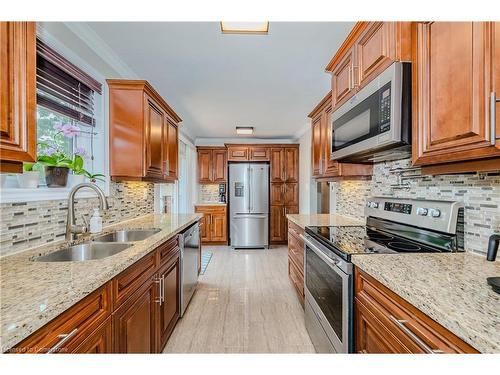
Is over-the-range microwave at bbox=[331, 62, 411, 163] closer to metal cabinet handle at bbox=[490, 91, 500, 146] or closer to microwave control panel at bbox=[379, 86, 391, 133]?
microwave control panel at bbox=[379, 86, 391, 133]

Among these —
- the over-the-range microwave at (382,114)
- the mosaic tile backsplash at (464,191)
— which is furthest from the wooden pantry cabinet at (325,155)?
the over-the-range microwave at (382,114)

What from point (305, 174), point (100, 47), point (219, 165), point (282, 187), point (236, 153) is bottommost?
point (282, 187)

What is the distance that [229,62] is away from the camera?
8.35ft

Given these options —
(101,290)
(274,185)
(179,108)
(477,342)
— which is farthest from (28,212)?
(274,185)

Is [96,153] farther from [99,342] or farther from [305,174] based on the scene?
[305,174]

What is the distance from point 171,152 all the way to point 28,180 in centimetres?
192

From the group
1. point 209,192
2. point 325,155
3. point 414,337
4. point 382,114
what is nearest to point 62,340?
point 414,337

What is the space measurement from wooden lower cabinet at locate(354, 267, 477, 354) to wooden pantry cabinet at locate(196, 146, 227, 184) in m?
4.92

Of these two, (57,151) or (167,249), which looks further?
(167,249)

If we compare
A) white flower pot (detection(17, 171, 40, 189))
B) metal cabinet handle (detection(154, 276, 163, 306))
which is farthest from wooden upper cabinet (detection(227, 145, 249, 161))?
white flower pot (detection(17, 171, 40, 189))

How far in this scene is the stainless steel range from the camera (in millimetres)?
1341

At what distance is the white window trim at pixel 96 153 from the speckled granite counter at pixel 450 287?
1.79 metres

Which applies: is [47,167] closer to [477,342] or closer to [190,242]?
[190,242]

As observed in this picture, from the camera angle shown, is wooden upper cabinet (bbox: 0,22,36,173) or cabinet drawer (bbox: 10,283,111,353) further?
wooden upper cabinet (bbox: 0,22,36,173)
